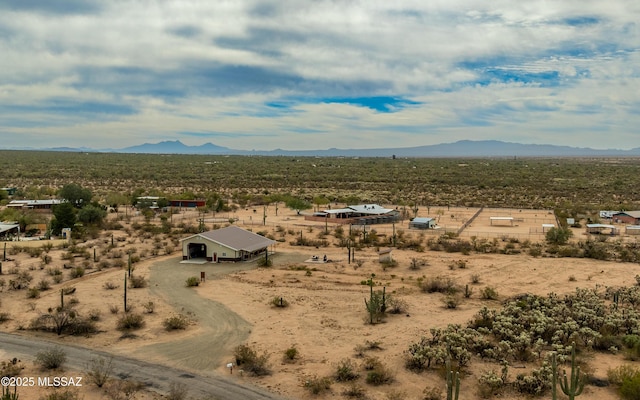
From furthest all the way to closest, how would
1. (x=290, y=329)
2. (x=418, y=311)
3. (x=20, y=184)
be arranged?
(x=20, y=184), (x=418, y=311), (x=290, y=329)

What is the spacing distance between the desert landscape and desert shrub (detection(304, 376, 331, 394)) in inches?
1.9

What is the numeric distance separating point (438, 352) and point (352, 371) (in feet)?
11.4

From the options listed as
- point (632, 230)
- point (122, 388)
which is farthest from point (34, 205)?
point (632, 230)

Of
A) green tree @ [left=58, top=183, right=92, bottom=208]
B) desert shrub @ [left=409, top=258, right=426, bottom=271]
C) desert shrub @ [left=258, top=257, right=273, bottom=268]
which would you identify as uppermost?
green tree @ [left=58, top=183, right=92, bottom=208]

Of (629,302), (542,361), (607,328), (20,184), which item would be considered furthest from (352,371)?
(20,184)

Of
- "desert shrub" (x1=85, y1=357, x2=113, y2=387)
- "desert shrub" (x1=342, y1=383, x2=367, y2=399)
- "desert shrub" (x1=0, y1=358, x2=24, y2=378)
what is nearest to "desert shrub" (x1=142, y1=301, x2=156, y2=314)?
"desert shrub" (x1=85, y1=357, x2=113, y2=387)

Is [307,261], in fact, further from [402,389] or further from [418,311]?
[402,389]

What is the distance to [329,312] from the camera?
2678cm

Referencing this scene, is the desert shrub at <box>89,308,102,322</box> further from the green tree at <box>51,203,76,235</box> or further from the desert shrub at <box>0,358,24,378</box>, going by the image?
the green tree at <box>51,203,76,235</box>

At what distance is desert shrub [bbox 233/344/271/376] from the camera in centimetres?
1952

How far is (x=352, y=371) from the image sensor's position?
19.1m

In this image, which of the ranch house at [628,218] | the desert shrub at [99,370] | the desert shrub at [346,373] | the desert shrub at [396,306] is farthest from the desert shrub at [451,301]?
the ranch house at [628,218]

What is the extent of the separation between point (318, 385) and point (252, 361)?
325 centimetres

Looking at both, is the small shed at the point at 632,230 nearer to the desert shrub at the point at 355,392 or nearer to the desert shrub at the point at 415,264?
the desert shrub at the point at 415,264
